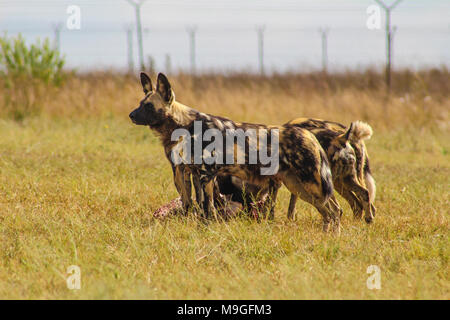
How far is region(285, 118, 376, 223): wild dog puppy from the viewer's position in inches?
257

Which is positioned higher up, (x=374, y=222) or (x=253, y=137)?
(x=253, y=137)

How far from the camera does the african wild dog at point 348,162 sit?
6.52 m

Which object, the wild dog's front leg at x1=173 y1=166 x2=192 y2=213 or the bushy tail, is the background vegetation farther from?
the bushy tail

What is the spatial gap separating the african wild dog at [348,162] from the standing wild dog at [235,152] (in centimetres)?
28

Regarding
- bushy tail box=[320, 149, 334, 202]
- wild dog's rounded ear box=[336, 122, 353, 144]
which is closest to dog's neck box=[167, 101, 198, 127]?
bushy tail box=[320, 149, 334, 202]

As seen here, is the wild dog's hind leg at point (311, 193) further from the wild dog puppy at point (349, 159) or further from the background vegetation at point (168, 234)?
the wild dog puppy at point (349, 159)

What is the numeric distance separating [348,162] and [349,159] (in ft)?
0.11

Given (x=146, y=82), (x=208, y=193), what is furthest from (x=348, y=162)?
(x=146, y=82)

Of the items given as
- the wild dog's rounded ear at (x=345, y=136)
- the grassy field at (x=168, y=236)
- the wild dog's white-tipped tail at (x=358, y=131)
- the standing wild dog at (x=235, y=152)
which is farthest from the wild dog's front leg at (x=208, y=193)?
the wild dog's white-tipped tail at (x=358, y=131)

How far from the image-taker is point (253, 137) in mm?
6438

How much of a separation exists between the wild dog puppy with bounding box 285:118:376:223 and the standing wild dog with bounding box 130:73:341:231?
0.28m

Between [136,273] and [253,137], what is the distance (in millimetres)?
2162
